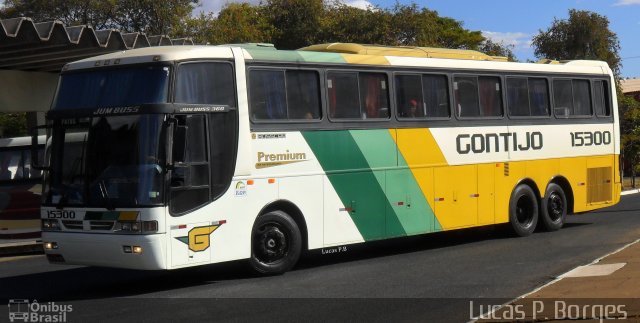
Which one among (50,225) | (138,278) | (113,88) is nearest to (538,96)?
(138,278)

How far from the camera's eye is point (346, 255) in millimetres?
15945

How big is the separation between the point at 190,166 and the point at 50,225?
2.06m

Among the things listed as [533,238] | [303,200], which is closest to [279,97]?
[303,200]

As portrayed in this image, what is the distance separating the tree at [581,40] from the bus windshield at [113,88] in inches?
1592

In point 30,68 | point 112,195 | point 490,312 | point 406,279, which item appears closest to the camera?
point 490,312

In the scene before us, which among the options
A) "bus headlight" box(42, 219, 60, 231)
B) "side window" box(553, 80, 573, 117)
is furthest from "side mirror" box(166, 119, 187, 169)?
"side window" box(553, 80, 573, 117)

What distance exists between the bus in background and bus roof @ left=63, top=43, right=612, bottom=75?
240 inches

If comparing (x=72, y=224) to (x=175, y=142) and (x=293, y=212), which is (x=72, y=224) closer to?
(x=175, y=142)

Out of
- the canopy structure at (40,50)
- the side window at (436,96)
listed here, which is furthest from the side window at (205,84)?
the canopy structure at (40,50)

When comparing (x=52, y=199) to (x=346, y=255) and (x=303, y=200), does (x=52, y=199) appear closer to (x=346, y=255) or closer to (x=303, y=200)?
(x=303, y=200)

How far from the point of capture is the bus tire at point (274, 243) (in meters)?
13.0

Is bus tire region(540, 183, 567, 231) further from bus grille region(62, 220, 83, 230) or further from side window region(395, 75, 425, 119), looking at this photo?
bus grille region(62, 220, 83, 230)

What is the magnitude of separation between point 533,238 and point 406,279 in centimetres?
594

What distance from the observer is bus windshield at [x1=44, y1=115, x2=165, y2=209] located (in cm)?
1161
